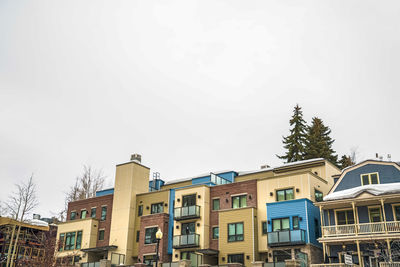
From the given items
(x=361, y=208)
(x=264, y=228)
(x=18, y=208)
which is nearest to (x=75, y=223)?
(x=18, y=208)

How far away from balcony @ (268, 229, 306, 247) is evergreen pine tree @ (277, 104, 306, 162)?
2343 cm

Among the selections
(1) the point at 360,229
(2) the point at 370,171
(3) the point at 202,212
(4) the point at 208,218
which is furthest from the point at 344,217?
(3) the point at 202,212

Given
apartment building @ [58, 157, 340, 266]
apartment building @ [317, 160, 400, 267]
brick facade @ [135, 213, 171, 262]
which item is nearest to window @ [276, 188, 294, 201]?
apartment building @ [58, 157, 340, 266]

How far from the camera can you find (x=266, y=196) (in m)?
40.1

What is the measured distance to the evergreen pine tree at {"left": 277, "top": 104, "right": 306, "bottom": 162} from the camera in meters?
59.2

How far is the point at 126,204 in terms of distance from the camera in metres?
48.6

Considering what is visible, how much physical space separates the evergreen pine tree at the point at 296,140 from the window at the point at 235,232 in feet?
70.8

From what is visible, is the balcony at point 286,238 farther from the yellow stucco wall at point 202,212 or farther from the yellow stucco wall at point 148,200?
the yellow stucco wall at point 148,200

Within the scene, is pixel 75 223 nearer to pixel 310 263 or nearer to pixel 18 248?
pixel 18 248

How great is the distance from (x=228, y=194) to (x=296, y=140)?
67.5 ft

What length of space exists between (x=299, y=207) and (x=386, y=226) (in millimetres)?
6973

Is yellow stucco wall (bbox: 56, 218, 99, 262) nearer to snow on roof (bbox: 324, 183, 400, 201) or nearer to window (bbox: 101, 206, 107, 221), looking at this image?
window (bbox: 101, 206, 107, 221)

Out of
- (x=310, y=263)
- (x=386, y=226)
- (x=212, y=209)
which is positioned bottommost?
(x=310, y=263)

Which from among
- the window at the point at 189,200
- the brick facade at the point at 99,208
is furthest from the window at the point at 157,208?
the brick facade at the point at 99,208
